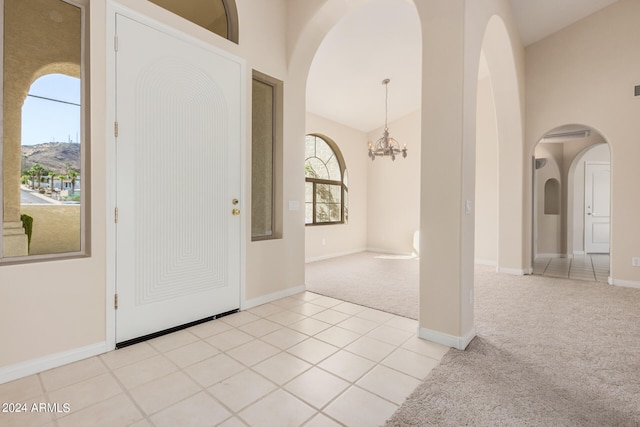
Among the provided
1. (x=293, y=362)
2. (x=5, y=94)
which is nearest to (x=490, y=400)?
(x=293, y=362)

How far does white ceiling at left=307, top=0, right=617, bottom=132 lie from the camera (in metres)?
3.82

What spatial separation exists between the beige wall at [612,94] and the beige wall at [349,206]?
353 centimetres

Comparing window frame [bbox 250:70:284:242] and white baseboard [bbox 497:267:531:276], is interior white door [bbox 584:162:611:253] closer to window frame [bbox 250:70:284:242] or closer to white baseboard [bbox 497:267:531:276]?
white baseboard [bbox 497:267:531:276]

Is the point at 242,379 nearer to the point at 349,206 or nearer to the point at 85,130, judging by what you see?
the point at 85,130

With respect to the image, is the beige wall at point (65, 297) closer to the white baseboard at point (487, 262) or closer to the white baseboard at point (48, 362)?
the white baseboard at point (48, 362)

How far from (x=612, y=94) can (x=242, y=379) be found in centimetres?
565

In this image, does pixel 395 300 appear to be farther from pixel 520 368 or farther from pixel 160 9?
pixel 160 9

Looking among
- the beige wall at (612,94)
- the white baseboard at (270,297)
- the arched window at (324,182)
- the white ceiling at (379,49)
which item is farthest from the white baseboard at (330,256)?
the beige wall at (612,94)

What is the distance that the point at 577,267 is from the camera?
18.0ft

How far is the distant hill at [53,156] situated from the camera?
6.48 feet

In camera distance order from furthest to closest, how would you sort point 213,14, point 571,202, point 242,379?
point 571,202 → point 213,14 → point 242,379

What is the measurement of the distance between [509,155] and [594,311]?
101 inches

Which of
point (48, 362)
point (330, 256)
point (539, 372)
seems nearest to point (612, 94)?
point (539, 372)

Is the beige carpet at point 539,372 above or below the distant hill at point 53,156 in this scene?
below
